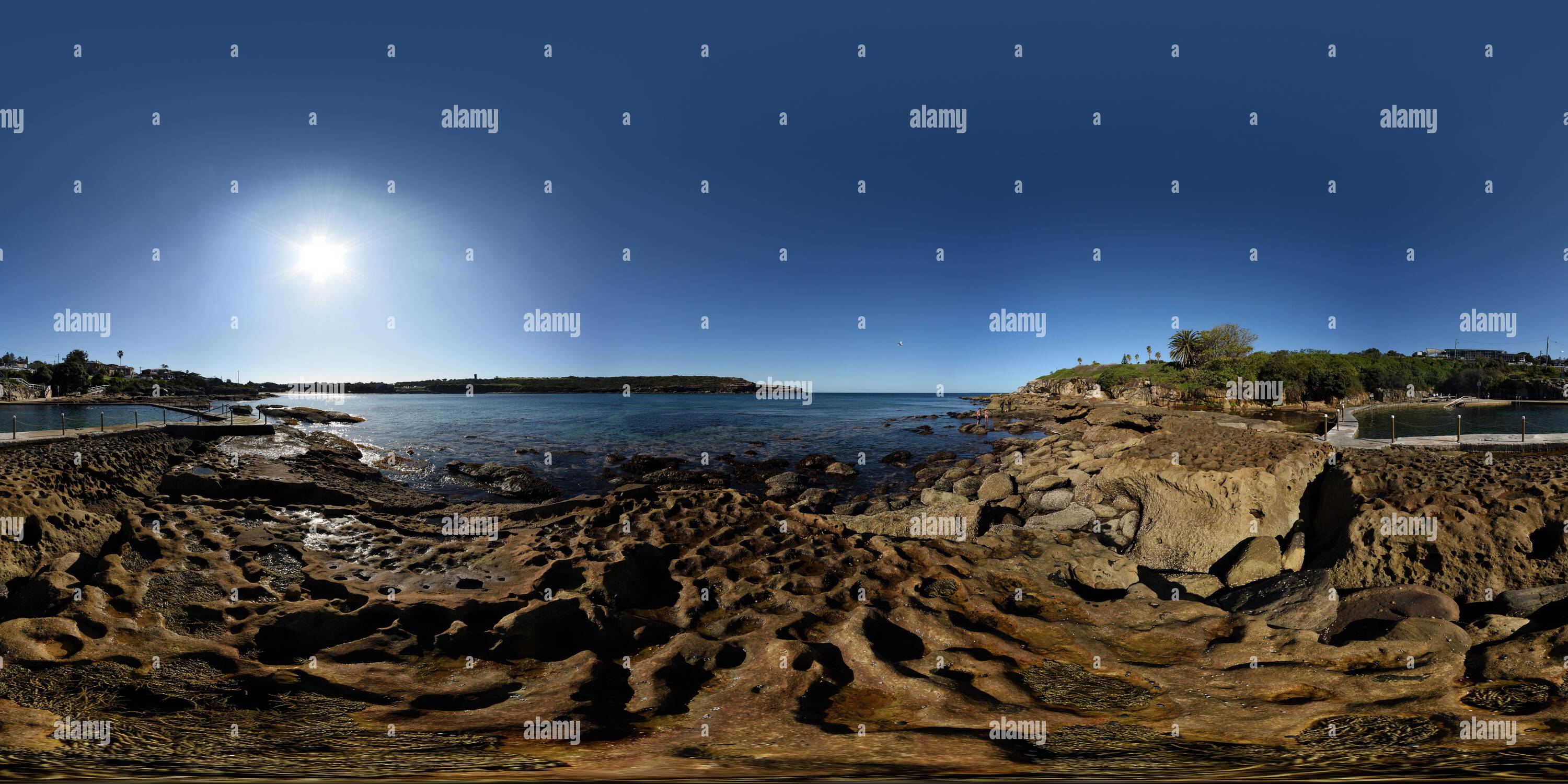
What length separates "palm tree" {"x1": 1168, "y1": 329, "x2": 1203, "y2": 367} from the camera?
8150 cm

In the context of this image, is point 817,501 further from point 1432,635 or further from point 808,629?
point 1432,635

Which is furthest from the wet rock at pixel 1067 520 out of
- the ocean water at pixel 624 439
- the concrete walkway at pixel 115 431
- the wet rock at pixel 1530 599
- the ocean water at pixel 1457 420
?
the concrete walkway at pixel 115 431

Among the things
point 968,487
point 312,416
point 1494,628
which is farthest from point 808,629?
point 312,416

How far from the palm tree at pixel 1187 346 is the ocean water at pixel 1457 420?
24.2 meters

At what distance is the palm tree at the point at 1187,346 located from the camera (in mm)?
81500

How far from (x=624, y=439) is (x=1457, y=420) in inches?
2288

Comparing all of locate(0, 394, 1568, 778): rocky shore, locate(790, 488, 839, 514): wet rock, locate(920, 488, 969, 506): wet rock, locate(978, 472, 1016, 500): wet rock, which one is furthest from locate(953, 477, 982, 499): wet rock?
locate(0, 394, 1568, 778): rocky shore

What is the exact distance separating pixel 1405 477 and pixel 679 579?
1411cm

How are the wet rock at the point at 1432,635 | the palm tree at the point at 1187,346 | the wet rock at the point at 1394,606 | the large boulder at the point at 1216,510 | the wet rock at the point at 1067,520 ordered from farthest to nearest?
the palm tree at the point at 1187,346 → the wet rock at the point at 1067,520 → the large boulder at the point at 1216,510 → the wet rock at the point at 1394,606 → the wet rock at the point at 1432,635

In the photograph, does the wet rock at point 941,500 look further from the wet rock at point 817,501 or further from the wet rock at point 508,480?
the wet rock at point 508,480

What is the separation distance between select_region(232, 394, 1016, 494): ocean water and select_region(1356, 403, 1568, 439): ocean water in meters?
21.7

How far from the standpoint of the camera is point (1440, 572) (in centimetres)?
802

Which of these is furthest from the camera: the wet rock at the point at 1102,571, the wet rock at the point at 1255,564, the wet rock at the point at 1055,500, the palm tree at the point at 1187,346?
the palm tree at the point at 1187,346

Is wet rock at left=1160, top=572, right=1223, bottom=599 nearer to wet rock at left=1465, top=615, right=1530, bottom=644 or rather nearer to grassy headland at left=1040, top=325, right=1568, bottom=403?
wet rock at left=1465, top=615, right=1530, bottom=644
